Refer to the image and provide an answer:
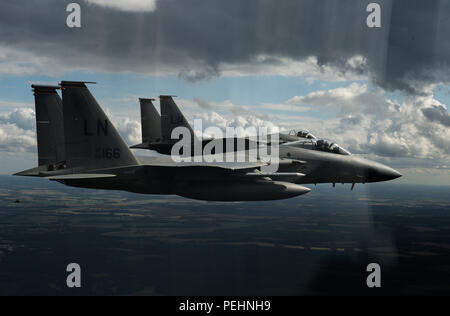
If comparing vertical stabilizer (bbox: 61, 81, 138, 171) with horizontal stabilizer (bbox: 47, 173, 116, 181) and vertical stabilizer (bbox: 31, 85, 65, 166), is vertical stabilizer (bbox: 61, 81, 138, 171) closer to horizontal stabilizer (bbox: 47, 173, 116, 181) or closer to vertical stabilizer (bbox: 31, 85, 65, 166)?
horizontal stabilizer (bbox: 47, 173, 116, 181)

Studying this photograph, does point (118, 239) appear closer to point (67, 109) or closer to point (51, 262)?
point (51, 262)

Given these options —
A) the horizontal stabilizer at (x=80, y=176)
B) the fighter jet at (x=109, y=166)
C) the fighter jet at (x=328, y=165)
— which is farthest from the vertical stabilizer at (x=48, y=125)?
the fighter jet at (x=328, y=165)

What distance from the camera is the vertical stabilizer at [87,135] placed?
18.5 m

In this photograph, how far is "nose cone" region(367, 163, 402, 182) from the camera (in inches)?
961

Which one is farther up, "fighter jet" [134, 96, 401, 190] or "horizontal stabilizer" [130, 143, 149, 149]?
"fighter jet" [134, 96, 401, 190]

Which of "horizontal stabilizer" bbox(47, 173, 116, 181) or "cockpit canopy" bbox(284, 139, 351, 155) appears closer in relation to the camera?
"horizontal stabilizer" bbox(47, 173, 116, 181)

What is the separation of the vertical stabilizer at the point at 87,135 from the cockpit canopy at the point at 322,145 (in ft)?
39.2

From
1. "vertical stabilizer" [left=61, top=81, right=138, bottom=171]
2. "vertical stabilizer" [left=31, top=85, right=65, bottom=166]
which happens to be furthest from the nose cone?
"vertical stabilizer" [left=31, top=85, right=65, bottom=166]

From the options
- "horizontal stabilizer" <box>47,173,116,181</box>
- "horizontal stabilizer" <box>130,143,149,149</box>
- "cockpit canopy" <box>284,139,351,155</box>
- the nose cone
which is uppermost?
"cockpit canopy" <box>284,139,351,155</box>

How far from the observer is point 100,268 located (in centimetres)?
9550

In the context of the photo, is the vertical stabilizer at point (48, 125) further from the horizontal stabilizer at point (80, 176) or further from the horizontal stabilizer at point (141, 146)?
the horizontal stabilizer at point (141, 146)

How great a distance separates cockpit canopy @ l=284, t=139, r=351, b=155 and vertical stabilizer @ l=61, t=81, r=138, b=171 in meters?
11.9
